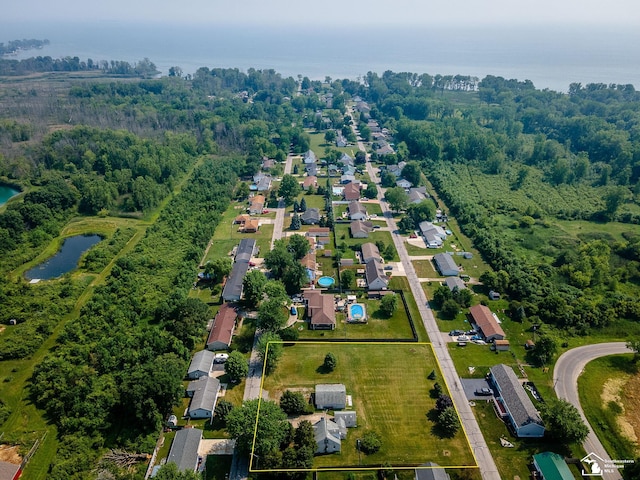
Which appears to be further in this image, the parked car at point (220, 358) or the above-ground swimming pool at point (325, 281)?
the above-ground swimming pool at point (325, 281)

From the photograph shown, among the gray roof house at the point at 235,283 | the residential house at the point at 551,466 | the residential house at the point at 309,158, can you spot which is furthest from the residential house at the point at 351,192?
the residential house at the point at 551,466

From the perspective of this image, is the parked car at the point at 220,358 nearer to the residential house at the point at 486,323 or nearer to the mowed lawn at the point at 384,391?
the mowed lawn at the point at 384,391

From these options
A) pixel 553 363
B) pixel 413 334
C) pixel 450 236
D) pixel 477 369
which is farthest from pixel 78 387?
pixel 450 236

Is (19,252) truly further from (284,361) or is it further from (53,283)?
(284,361)

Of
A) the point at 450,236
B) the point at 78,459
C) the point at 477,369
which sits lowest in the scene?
the point at 78,459

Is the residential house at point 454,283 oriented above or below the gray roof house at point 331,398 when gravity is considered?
above
